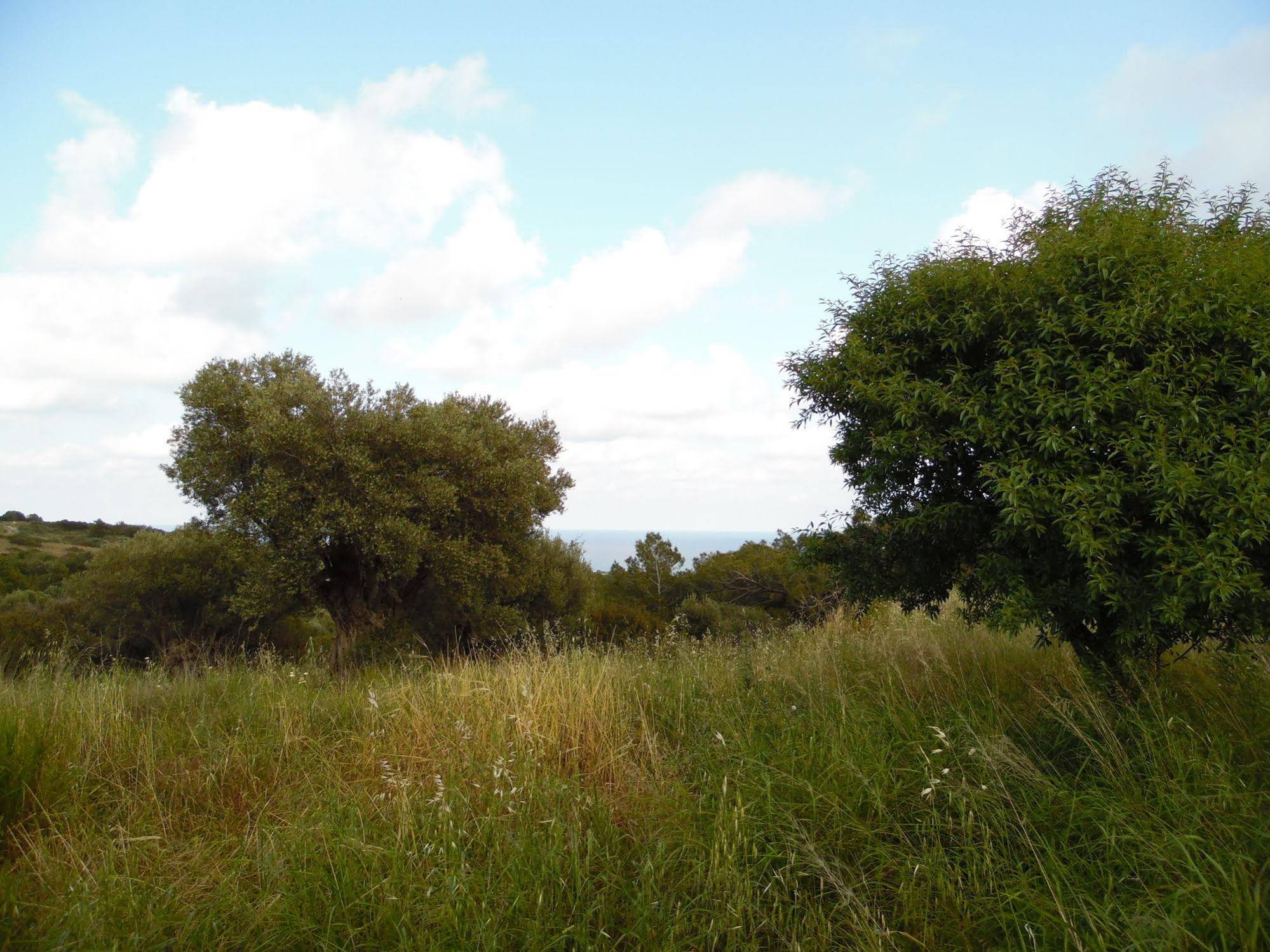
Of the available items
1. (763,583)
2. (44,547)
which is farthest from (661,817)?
(44,547)

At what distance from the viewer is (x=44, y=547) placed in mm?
31031

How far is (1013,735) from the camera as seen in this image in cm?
435

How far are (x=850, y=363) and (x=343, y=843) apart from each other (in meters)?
4.37

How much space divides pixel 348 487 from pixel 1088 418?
1179 centimetres

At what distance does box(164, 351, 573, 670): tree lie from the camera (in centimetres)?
1238

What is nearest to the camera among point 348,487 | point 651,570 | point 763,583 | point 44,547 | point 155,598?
point 348,487

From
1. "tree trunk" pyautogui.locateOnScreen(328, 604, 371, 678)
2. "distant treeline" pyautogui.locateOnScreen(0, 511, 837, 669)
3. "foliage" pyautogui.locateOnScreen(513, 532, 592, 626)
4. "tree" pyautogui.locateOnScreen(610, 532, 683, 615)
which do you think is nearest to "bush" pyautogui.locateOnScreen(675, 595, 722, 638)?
"distant treeline" pyautogui.locateOnScreen(0, 511, 837, 669)

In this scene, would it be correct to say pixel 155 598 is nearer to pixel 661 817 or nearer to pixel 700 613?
pixel 700 613

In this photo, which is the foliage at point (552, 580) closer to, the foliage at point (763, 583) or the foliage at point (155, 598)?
the foliage at point (763, 583)

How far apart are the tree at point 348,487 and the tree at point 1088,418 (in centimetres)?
917

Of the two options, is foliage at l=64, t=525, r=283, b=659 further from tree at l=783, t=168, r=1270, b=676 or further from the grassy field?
tree at l=783, t=168, r=1270, b=676

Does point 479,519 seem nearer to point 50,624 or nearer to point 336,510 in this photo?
point 336,510

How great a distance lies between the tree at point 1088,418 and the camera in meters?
3.79

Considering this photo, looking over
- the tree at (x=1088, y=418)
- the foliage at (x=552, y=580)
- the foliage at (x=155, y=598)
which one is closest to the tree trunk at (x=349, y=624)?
the foliage at (x=155, y=598)
